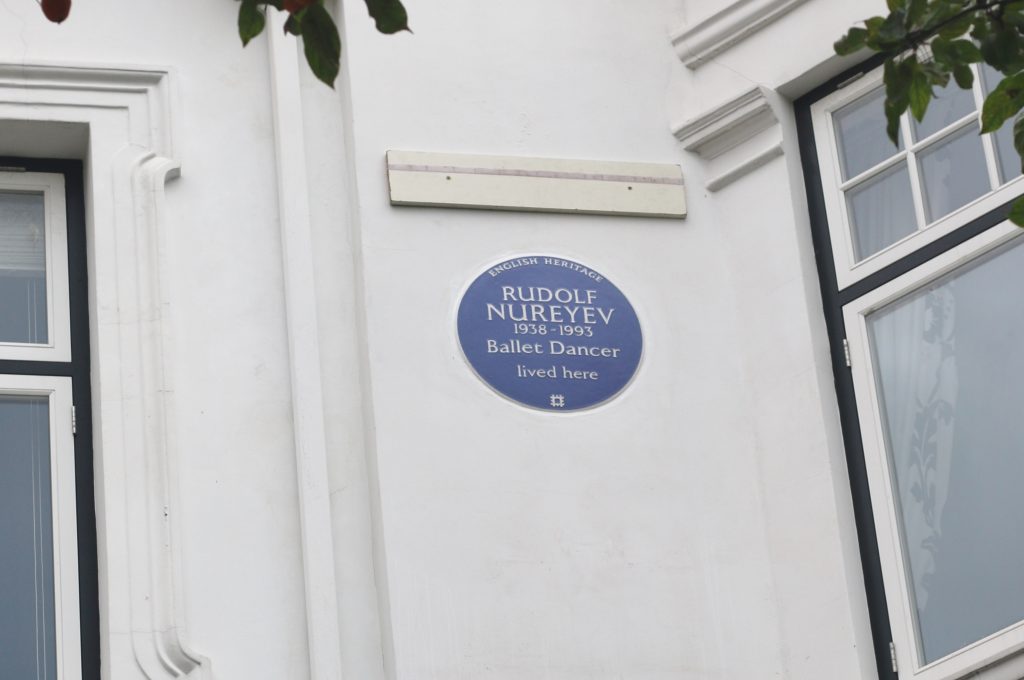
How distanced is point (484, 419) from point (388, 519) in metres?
0.49

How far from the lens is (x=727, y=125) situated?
25.8 ft

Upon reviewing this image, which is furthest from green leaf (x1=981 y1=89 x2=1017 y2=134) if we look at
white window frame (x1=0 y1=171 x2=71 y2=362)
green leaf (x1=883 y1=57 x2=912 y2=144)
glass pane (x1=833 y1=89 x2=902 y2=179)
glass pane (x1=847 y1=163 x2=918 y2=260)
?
white window frame (x1=0 y1=171 x2=71 y2=362)

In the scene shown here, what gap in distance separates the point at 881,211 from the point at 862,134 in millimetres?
307

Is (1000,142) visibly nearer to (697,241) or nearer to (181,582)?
(697,241)

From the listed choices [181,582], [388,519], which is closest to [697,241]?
[388,519]

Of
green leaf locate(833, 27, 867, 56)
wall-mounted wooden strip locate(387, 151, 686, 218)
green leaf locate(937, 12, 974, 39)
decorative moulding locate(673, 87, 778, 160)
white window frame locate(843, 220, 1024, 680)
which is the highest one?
decorative moulding locate(673, 87, 778, 160)

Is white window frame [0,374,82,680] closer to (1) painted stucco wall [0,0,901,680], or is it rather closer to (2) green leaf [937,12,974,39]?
(1) painted stucco wall [0,0,901,680]

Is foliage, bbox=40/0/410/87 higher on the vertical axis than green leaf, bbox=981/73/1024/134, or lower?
higher

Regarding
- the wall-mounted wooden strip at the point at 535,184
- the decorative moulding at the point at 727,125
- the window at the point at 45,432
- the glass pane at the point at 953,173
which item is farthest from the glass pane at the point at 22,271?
the glass pane at the point at 953,173

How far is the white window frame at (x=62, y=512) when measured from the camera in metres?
7.01

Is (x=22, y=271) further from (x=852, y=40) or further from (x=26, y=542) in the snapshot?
(x=852, y=40)

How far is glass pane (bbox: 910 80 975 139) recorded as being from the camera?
732cm

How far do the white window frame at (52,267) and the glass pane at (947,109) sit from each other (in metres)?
2.83

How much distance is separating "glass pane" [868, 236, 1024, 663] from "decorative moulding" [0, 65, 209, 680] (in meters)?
2.26
